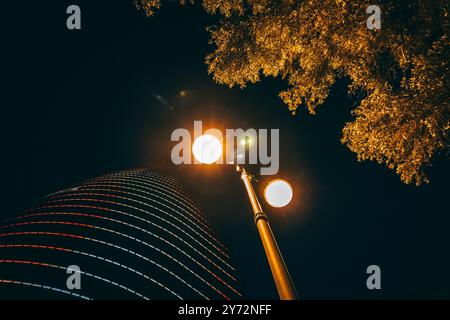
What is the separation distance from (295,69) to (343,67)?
4.28 ft

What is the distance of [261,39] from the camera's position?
7258mm

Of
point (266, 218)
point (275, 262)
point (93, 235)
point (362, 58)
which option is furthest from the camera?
point (93, 235)

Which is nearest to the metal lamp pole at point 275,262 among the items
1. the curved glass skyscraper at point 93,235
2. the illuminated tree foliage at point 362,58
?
the illuminated tree foliage at point 362,58

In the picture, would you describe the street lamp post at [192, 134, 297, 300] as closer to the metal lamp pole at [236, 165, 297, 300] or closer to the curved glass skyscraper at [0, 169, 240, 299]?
the metal lamp pole at [236, 165, 297, 300]

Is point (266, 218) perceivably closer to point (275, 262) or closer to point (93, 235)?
→ point (275, 262)

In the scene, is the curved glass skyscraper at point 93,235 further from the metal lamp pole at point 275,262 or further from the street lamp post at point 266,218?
the metal lamp pole at point 275,262

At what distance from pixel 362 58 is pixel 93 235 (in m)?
26.9

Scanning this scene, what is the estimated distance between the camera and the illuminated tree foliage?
19.7 ft

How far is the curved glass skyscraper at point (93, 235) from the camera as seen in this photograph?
21.8 metres

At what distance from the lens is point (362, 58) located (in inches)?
267

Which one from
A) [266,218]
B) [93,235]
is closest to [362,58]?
[266,218]

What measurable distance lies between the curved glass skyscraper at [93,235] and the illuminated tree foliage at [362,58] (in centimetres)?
2177
